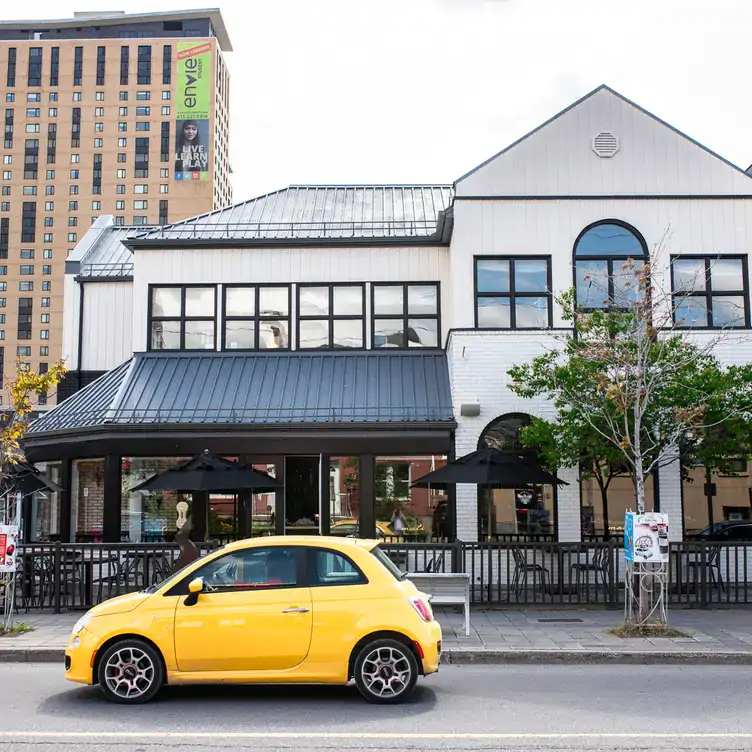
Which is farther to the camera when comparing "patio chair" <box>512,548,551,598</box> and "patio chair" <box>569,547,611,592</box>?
"patio chair" <box>512,548,551,598</box>

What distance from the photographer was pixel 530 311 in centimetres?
1872

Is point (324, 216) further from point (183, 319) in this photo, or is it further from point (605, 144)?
point (605, 144)

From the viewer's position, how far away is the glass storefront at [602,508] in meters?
18.1

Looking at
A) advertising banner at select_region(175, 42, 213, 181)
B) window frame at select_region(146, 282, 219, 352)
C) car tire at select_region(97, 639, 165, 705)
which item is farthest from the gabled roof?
advertising banner at select_region(175, 42, 213, 181)

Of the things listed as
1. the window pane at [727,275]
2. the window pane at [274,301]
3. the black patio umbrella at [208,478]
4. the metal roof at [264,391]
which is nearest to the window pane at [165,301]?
the metal roof at [264,391]

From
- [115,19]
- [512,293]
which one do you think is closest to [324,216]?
[512,293]

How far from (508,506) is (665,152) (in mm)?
7710

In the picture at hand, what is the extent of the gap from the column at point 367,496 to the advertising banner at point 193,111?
92.8 meters

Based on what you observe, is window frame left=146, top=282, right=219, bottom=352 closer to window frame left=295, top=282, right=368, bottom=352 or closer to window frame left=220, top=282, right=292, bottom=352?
window frame left=220, top=282, right=292, bottom=352

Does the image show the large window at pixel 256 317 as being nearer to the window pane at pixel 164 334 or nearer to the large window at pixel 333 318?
the large window at pixel 333 318

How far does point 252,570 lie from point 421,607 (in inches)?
63.9

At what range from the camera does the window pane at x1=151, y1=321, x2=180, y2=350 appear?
20766 mm

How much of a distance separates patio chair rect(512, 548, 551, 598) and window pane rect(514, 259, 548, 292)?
19.3ft

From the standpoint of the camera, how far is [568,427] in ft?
51.6
